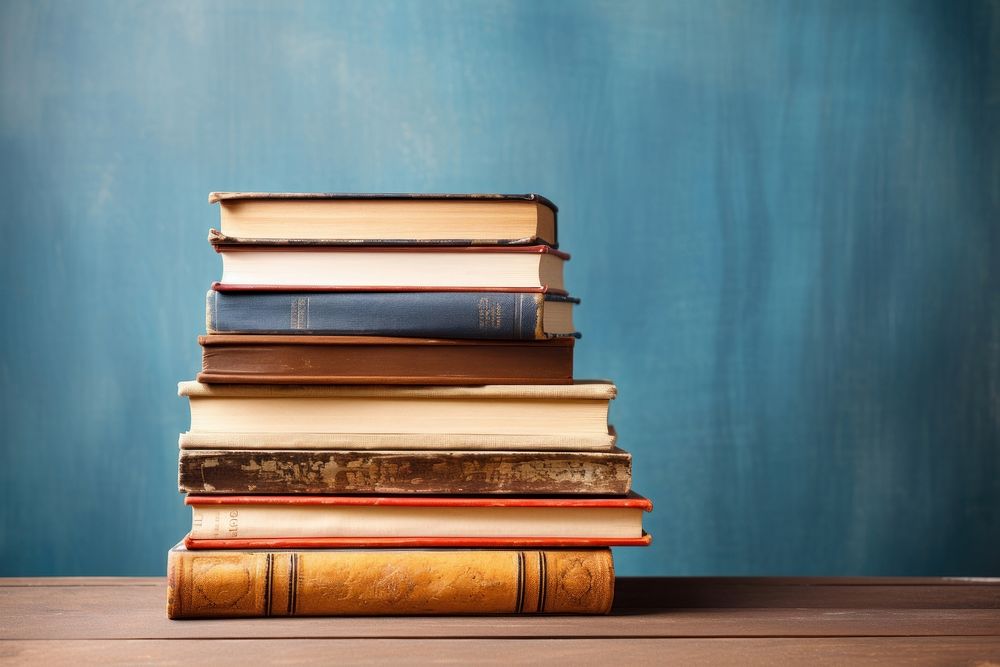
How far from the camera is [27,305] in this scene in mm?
1300

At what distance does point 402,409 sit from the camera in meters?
0.80

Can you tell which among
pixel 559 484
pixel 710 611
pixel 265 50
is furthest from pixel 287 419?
pixel 265 50

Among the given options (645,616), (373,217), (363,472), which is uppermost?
(373,217)

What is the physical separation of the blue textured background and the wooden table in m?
0.44

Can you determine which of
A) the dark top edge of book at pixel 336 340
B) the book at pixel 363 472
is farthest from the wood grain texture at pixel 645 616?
the dark top edge of book at pixel 336 340

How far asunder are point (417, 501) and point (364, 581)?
2.9 inches

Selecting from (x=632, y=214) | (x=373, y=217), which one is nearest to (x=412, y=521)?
(x=373, y=217)

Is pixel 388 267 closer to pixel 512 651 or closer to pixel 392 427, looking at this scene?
pixel 392 427

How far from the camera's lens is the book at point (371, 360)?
2.60 feet

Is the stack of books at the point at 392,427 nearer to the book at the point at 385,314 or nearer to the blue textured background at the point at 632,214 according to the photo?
the book at the point at 385,314

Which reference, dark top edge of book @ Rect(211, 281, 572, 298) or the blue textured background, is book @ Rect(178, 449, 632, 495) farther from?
the blue textured background

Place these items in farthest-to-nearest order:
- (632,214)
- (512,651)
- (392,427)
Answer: (632,214) → (392,427) → (512,651)

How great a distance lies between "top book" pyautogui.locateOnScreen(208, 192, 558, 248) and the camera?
807mm

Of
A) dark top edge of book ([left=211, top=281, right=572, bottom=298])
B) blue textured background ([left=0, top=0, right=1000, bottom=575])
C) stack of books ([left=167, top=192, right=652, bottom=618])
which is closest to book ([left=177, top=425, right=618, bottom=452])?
stack of books ([left=167, top=192, right=652, bottom=618])
